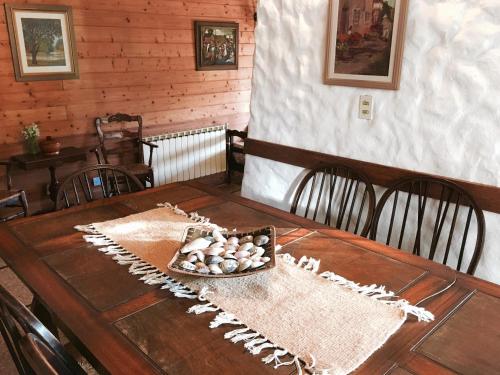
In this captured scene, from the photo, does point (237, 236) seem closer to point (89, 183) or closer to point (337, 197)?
point (337, 197)

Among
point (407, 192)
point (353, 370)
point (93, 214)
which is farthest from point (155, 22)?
point (353, 370)

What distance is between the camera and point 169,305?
1231 millimetres

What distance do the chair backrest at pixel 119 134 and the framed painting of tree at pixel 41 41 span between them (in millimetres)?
492

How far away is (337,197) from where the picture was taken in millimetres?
2338

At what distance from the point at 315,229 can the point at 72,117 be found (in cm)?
281

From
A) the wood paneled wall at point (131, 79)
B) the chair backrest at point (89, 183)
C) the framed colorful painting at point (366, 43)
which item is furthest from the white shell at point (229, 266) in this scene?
the wood paneled wall at point (131, 79)

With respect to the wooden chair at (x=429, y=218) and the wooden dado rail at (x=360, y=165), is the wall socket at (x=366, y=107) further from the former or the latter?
the wooden chair at (x=429, y=218)

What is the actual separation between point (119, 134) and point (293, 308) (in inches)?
126

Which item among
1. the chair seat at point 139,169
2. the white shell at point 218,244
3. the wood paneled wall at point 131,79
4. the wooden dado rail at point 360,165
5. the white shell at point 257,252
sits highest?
the wood paneled wall at point 131,79

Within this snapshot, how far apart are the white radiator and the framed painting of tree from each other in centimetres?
104

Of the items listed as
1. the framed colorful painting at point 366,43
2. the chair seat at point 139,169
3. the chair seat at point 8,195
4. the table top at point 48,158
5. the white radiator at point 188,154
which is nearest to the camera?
the framed colorful painting at point 366,43

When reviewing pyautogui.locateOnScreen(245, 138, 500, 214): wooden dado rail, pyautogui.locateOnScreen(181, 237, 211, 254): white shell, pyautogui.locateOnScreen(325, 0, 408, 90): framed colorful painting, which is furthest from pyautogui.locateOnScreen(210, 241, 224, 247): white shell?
pyautogui.locateOnScreen(325, 0, 408, 90): framed colorful painting

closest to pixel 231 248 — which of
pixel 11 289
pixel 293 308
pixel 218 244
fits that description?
pixel 218 244

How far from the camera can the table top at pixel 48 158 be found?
10.9ft
